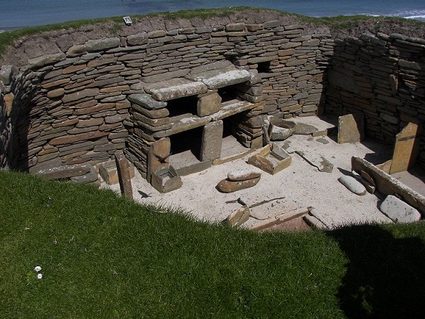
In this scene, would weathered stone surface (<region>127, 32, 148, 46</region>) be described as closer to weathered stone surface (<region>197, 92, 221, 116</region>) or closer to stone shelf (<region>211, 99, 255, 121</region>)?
weathered stone surface (<region>197, 92, 221, 116</region>)

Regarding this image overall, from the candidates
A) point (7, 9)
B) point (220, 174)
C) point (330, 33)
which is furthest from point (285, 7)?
point (220, 174)

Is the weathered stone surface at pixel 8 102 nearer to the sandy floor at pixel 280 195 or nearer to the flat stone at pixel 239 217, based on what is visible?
the sandy floor at pixel 280 195

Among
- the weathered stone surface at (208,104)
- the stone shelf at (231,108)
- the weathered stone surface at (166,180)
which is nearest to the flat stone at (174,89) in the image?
the weathered stone surface at (208,104)

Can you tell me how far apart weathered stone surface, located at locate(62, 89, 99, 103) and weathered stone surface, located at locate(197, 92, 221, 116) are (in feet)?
7.35

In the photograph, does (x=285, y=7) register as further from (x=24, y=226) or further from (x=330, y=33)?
(x=24, y=226)

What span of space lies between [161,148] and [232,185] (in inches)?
67.8

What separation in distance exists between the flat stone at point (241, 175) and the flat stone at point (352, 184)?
192 centimetres

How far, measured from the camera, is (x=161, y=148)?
1009 centimetres


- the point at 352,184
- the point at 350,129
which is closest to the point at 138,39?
the point at 352,184

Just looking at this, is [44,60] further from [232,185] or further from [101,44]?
[232,185]

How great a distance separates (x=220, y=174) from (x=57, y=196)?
5.51 meters

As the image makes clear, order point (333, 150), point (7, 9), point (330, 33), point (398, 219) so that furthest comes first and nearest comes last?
1. point (7, 9)
2. point (330, 33)
3. point (333, 150)
4. point (398, 219)

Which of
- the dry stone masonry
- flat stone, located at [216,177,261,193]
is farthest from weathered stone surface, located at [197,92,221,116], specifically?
flat stone, located at [216,177,261,193]

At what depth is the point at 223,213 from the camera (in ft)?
30.7
